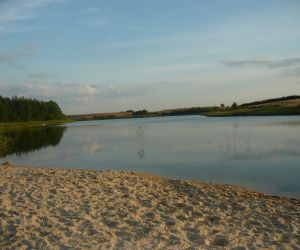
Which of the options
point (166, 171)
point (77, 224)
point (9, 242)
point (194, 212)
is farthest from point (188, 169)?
point (9, 242)

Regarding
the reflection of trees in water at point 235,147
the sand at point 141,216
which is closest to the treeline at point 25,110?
the reflection of trees in water at point 235,147

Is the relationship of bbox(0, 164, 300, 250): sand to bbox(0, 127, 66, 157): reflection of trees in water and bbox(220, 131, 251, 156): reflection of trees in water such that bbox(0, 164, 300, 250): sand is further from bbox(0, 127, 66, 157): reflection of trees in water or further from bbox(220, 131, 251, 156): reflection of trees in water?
bbox(0, 127, 66, 157): reflection of trees in water

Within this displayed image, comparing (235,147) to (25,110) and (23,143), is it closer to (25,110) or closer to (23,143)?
(23,143)

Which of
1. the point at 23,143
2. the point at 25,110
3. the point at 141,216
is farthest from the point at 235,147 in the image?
the point at 25,110

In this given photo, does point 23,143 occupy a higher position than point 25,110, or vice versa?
point 25,110

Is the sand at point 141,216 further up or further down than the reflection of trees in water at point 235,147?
further up

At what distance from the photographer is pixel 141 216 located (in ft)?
36.9

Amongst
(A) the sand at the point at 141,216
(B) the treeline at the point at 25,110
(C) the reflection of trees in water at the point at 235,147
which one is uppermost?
(B) the treeline at the point at 25,110

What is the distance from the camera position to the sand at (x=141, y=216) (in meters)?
9.32

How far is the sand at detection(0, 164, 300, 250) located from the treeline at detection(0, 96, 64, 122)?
4176 inches

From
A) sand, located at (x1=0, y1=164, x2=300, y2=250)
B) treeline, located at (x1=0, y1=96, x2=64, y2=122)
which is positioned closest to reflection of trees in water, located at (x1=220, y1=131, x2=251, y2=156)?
sand, located at (x1=0, y1=164, x2=300, y2=250)

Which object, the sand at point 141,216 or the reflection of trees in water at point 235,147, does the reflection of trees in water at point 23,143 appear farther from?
the sand at point 141,216

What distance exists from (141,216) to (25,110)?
124 m

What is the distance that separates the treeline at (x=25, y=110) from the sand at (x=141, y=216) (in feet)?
348
